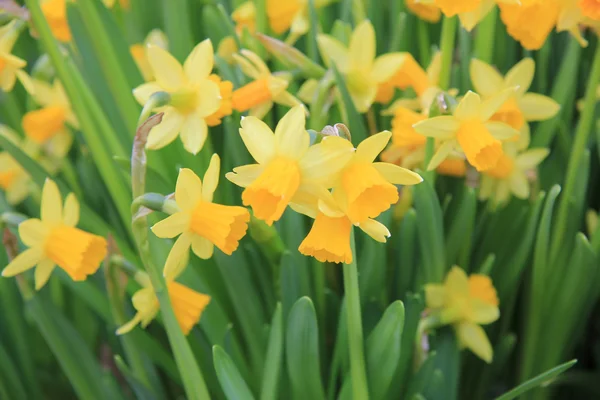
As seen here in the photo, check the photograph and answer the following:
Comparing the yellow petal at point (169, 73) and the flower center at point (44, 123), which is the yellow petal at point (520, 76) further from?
the flower center at point (44, 123)

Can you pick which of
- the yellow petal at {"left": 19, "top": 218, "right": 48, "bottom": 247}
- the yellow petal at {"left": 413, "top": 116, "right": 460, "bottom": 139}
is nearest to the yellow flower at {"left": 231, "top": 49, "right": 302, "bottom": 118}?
the yellow petal at {"left": 413, "top": 116, "right": 460, "bottom": 139}

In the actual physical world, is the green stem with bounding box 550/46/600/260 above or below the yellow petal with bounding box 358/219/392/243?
below

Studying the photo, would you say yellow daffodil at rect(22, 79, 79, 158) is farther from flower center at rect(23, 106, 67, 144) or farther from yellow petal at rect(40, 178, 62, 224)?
yellow petal at rect(40, 178, 62, 224)

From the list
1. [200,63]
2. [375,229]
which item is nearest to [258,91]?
[200,63]

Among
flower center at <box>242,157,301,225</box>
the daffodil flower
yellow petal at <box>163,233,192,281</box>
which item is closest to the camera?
flower center at <box>242,157,301,225</box>

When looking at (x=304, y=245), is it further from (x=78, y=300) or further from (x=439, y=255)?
(x=78, y=300)

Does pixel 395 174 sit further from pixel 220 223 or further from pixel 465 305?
pixel 465 305

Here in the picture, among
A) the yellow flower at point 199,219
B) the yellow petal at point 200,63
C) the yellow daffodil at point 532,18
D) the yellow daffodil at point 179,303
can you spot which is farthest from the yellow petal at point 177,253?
the yellow daffodil at point 532,18

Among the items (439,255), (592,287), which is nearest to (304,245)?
(439,255)
